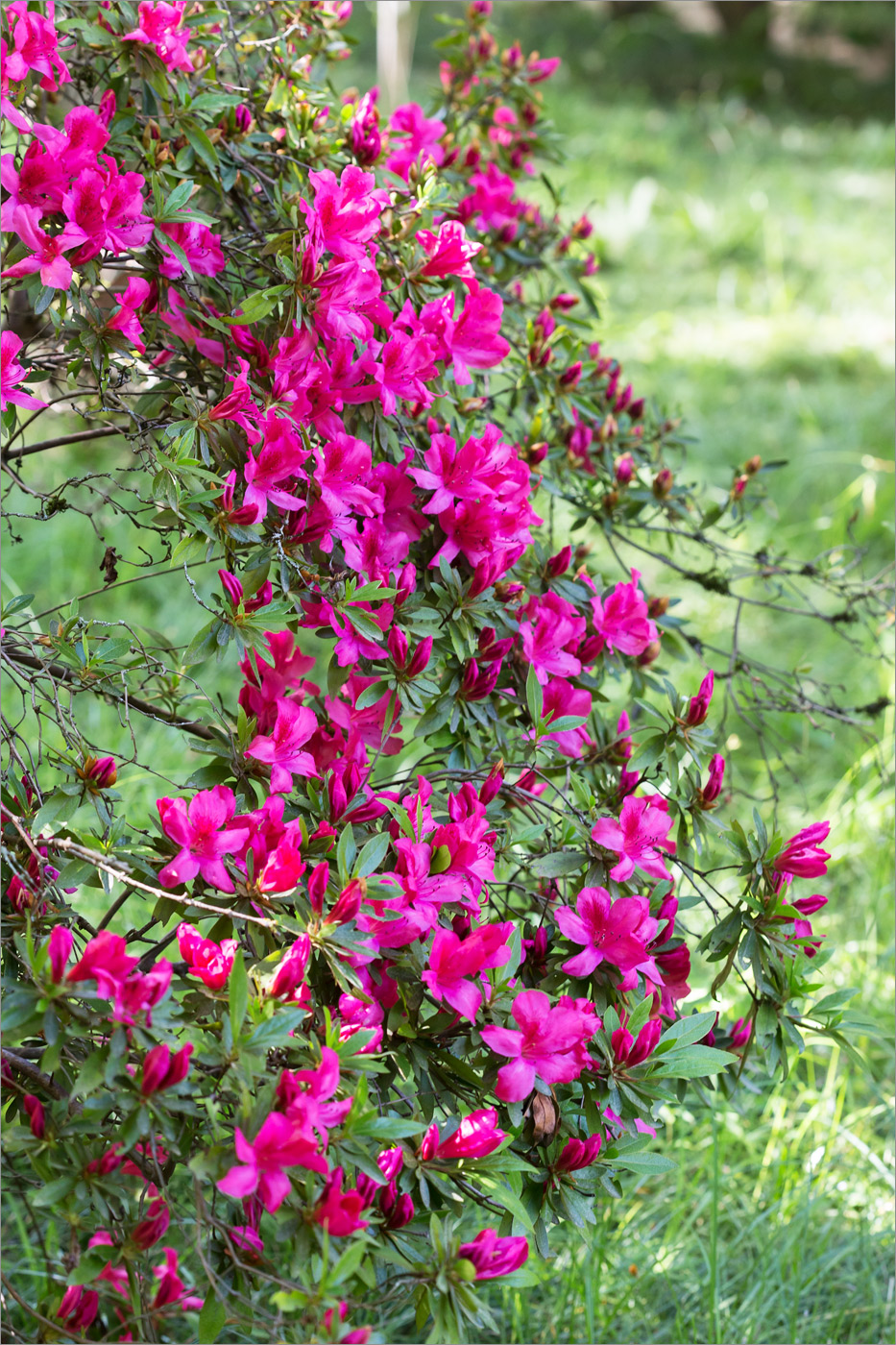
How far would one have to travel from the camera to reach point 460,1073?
2.92 feet

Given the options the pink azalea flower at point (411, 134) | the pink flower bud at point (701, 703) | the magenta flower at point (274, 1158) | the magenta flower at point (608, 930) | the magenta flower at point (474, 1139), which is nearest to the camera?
the magenta flower at point (274, 1158)

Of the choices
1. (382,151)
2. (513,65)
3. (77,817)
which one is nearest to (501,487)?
(382,151)

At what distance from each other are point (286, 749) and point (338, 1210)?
35cm

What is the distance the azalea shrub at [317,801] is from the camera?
2.51 feet

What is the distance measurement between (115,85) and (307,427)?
42cm

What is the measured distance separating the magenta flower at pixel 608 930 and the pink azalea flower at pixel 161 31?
2.68 feet

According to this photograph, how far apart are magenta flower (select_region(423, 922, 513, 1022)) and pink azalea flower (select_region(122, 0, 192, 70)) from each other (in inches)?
31.5

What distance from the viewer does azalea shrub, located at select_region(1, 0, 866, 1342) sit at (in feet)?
2.51

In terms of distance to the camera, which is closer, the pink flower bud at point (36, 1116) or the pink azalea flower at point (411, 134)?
the pink flower bud at point (36, 1116)

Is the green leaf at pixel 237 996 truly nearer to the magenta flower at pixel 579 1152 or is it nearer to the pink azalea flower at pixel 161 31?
the magenta flower at pixel 579 1152

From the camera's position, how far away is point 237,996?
72 centimetres

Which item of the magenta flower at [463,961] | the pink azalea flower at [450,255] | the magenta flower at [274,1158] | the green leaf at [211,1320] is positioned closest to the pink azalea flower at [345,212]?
the pink azalea flower at [450,255]

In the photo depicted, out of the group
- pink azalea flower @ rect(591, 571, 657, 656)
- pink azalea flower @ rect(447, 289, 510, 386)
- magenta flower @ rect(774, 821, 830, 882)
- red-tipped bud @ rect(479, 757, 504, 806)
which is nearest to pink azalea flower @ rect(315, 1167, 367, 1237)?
red-tipped bud @ rect(479, 757, 504, 806)

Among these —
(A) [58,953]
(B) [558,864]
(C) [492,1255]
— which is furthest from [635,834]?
(A) [58,953]
